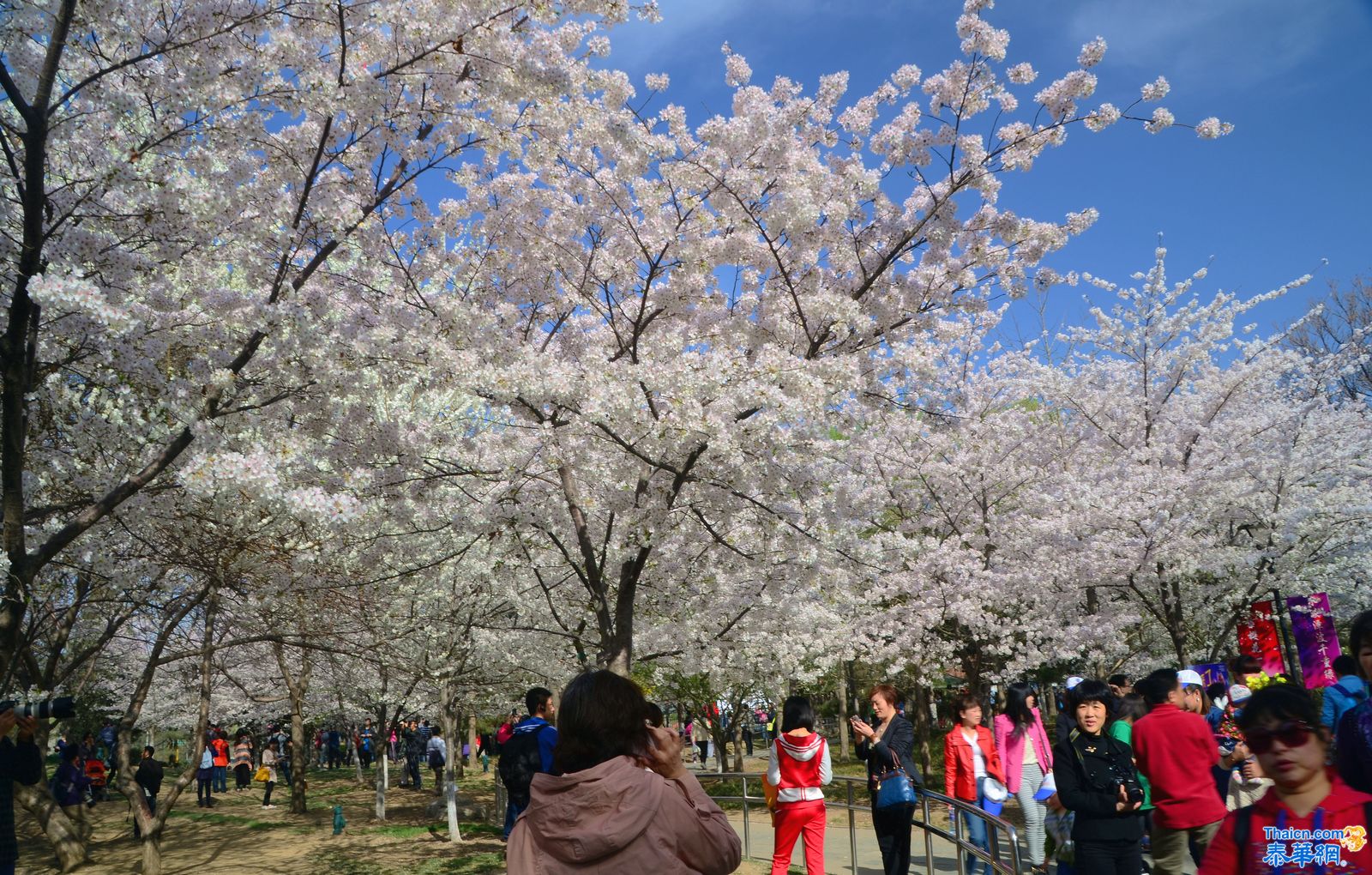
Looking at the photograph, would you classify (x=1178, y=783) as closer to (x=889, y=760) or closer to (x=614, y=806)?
(x=889, y=760)

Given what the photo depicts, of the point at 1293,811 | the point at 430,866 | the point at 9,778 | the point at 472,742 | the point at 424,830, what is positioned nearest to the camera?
the point at 1293,811

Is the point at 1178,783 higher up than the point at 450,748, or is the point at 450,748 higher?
the point at 1178,783

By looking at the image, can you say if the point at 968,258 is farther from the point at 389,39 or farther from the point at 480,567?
the point at 480,567

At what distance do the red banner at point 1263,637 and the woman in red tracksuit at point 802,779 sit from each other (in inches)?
422

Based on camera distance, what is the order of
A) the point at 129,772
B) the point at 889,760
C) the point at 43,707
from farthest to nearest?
the point at 129,772 → the point at 889,760 → the point at 43,707

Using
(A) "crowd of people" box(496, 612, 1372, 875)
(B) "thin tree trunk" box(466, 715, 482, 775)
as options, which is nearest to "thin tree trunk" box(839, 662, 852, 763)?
(B) "thin tree trunk" box(466, 715, 482, 775)

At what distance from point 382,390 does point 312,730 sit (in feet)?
156

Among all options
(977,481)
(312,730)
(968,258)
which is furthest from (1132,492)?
(312,730)

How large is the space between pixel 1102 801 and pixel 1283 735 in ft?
→ 9.49

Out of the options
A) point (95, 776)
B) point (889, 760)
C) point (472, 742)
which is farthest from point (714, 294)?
point (472, 742)

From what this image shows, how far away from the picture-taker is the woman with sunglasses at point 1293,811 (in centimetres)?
254

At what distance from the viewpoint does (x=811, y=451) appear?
9219 mm

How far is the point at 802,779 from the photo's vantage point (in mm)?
6477

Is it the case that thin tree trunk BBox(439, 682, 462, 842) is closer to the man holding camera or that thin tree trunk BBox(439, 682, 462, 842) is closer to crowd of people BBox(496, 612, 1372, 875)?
crowd of people BBox(496, 612, 1372, 875)
